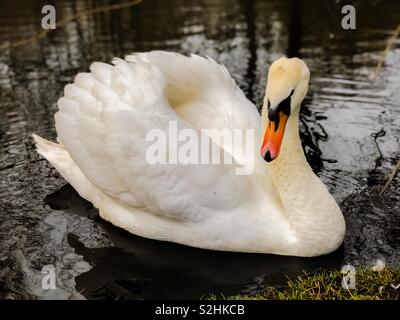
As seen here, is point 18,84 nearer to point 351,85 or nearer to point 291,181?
point 351,85

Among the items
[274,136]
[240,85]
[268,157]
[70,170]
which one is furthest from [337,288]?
[240,85]

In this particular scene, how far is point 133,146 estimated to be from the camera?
20.3ft

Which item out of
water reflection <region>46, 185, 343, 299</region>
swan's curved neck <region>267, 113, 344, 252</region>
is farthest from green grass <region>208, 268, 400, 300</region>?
swan's curved neck <region>267, 113, 344, 252</region>

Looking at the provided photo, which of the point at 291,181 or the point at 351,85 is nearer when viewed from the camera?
the point at 291,181

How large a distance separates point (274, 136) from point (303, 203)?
879 millimetres

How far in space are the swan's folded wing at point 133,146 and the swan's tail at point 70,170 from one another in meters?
0.42

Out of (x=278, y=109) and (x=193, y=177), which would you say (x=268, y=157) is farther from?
(x=193, y=177)

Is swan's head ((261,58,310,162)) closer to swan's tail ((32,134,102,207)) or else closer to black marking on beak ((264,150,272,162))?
black marking on beak ((264,150,272,162))

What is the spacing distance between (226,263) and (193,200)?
0.75 metres

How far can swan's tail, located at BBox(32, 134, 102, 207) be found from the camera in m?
7.22

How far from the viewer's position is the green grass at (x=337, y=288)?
5.08m

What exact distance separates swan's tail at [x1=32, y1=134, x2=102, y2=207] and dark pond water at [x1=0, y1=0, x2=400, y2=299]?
23 cm
